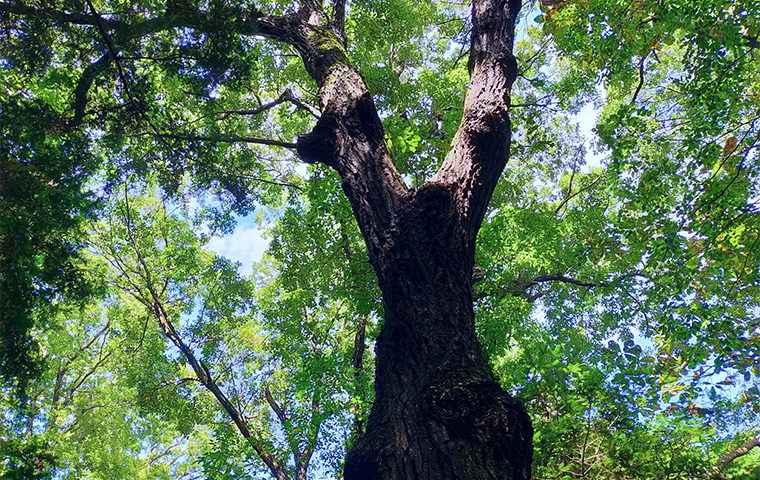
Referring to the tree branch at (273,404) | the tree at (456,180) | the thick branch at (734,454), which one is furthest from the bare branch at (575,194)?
the tree branch at (273,404)

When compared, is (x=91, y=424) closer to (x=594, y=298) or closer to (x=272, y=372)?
(x=272, y=372)

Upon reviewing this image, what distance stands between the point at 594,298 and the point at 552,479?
7.02 m

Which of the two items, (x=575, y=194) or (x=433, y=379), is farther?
(x=575, y=194)

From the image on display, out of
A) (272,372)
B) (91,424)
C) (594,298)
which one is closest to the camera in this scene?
(594,298)

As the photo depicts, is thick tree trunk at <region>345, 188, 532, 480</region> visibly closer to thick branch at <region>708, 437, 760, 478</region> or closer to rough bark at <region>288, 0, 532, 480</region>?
rough bark at <region>288, 0, 532, 480</region>

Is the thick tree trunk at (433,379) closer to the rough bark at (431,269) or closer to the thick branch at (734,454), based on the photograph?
the rough bark at (431,269)

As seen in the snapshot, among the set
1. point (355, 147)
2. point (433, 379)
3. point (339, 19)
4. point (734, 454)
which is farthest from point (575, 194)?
point (433, 379)

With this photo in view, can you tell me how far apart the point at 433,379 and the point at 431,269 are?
781 mm

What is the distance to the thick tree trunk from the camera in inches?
95.7

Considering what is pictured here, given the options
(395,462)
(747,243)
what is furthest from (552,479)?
(747,243)

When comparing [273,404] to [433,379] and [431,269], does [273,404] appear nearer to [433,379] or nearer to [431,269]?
[431,269]

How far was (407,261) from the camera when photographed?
321cm

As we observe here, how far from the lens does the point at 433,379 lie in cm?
265

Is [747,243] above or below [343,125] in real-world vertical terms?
below
